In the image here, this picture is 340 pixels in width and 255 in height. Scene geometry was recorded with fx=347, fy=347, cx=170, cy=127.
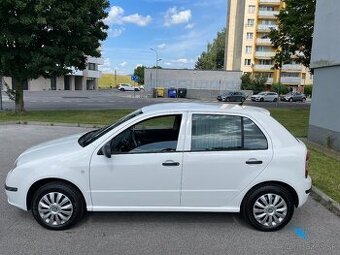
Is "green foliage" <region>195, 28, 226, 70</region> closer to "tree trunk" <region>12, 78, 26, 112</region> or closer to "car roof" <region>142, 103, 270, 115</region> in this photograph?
"tree trunk" <region>12, 78, 26, 112</region>

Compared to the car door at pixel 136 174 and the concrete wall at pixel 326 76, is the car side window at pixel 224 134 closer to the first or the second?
the car door at pixel 136 174

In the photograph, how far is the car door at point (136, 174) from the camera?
420 centimetres

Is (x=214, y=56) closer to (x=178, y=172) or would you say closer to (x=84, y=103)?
(x=84, y=103)

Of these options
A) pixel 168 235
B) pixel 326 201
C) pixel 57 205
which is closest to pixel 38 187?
pixel 57 205

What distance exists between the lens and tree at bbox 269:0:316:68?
23875mm

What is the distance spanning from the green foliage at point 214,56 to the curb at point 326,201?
83848 mm

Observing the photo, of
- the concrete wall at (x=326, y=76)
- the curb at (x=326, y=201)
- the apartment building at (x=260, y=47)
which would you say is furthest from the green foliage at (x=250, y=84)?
the curb at (x=326, y=201)

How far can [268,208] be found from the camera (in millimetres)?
4355

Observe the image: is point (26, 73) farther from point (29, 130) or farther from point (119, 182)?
point (119, 182)

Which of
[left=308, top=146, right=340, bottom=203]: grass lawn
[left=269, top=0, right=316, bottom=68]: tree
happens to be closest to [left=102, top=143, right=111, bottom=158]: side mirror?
[left=308, top=146, right=340, bottom=203]: grass lawn

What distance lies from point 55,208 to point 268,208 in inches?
104

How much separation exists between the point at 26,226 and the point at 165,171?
74.0 inches

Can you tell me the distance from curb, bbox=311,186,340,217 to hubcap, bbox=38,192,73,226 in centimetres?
373

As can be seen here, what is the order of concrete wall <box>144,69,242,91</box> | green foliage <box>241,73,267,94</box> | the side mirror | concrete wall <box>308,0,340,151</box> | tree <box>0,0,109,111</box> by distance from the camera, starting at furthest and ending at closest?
green foliage <box>241,73,267,94</box>, concrete wall <box>144,69,242,91</box>, tree <box>0,0,109,111</box>, concrete wall <box>308,0,340,151</box>, the side mirror
